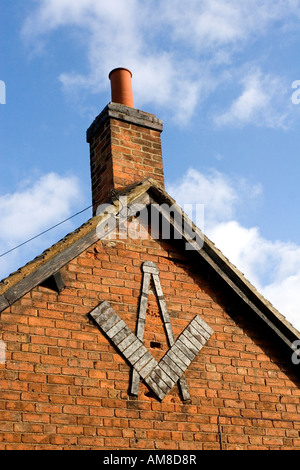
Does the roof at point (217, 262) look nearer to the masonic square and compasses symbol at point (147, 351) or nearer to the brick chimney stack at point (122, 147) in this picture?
the brick chimney stack at point (122, 147)

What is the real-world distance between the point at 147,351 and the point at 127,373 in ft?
1.10

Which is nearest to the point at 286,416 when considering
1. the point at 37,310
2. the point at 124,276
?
the point at 124,276

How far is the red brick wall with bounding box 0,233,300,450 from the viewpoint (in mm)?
5676

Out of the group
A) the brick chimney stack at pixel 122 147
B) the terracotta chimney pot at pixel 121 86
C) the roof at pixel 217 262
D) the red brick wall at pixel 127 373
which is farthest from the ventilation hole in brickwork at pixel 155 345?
the terracotta chimney pot at pixel 121 86

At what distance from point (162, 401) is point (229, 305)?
1528mm

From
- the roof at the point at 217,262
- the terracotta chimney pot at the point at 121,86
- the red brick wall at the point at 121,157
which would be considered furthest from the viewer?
the terracotta chimney pot at the point at 121,86

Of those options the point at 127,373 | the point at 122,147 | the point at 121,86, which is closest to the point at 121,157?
the point at 122,147

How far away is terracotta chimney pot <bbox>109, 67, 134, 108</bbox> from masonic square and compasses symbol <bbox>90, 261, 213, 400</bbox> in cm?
292

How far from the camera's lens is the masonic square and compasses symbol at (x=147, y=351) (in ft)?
20.5

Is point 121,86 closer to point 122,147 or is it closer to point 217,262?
point 122,147

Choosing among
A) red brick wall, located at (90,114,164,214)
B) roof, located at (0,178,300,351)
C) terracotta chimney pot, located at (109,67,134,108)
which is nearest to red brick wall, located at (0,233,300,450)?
roof, located at (0,178,300,351)

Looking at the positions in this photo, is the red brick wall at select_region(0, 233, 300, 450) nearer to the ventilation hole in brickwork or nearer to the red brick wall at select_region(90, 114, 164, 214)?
the ventilation hole in brickwork

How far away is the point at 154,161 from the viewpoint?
318 inches

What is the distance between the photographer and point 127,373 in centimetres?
618
